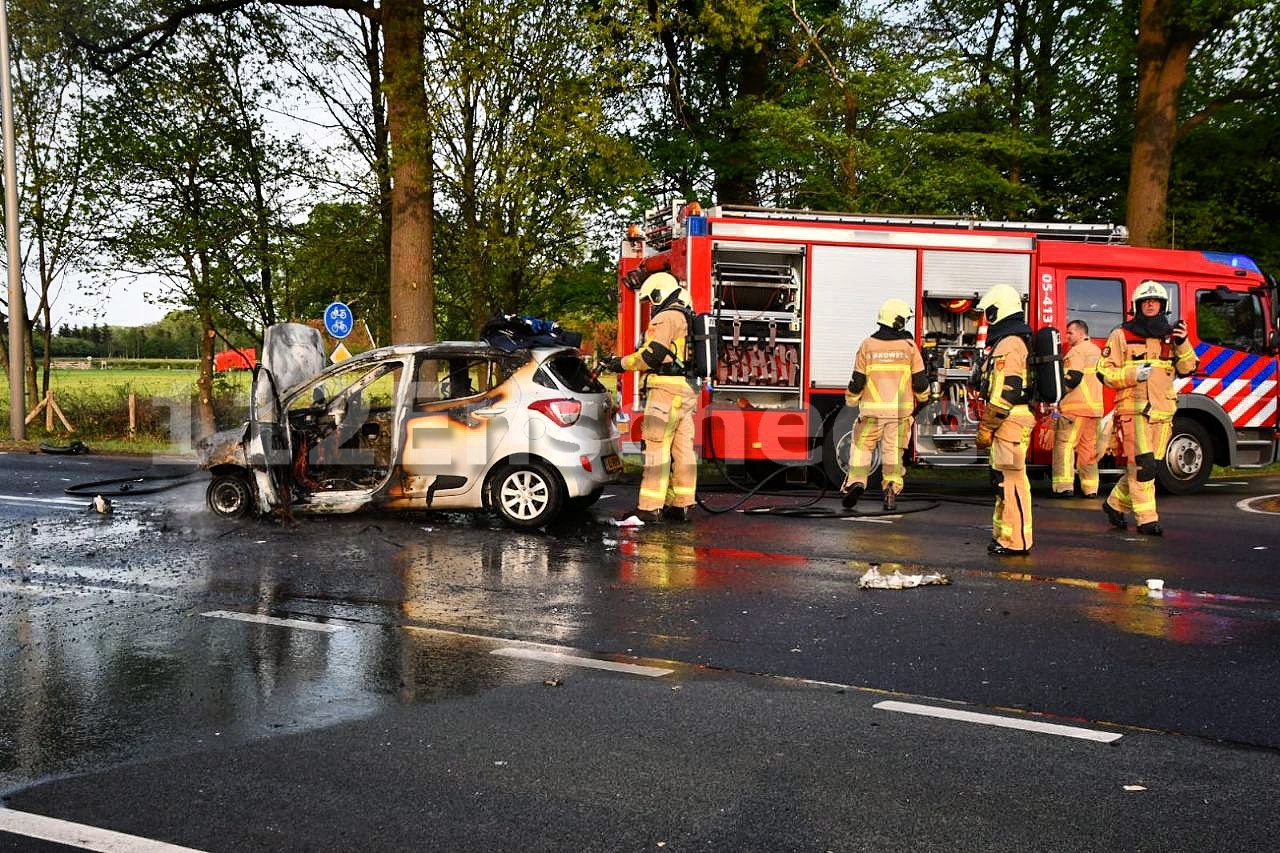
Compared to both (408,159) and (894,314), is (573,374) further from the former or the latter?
(408,159)

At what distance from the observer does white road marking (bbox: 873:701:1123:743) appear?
13.7ft

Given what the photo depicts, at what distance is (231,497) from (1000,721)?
7.26 metres

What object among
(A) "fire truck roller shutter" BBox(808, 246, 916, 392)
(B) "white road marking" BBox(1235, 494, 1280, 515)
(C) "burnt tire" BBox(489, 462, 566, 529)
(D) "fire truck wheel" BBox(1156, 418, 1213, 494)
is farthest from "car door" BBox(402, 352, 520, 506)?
(D) "fire truck wheel" BBox(1156, 418, 1213, 494)

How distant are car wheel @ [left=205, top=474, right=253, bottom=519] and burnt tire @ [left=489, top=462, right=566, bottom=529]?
2160 millimetres

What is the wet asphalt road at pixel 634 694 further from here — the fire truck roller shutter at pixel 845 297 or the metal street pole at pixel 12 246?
the metal street pole at pixel 12 246

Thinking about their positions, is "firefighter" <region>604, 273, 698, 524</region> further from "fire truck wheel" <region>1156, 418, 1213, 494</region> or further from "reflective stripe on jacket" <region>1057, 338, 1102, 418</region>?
"fire truck wheel" <region>1156, 418, 1213, 494</region>

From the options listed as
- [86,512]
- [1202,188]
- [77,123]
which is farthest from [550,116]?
[1202,188]

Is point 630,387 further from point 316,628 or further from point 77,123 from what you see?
point 77,123

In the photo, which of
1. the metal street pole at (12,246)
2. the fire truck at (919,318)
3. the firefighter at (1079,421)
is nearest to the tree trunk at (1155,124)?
the fire truck at (919,318)

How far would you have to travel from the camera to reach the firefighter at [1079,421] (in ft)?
36.8

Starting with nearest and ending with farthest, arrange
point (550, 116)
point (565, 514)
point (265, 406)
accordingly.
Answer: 1. point (265, 406)
2. point (565, 514)
3. point (550, 116)

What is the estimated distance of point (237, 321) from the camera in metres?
22.1

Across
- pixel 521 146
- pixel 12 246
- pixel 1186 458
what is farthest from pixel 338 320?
pixel 1186 458

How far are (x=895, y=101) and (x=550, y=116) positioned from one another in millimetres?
6378
